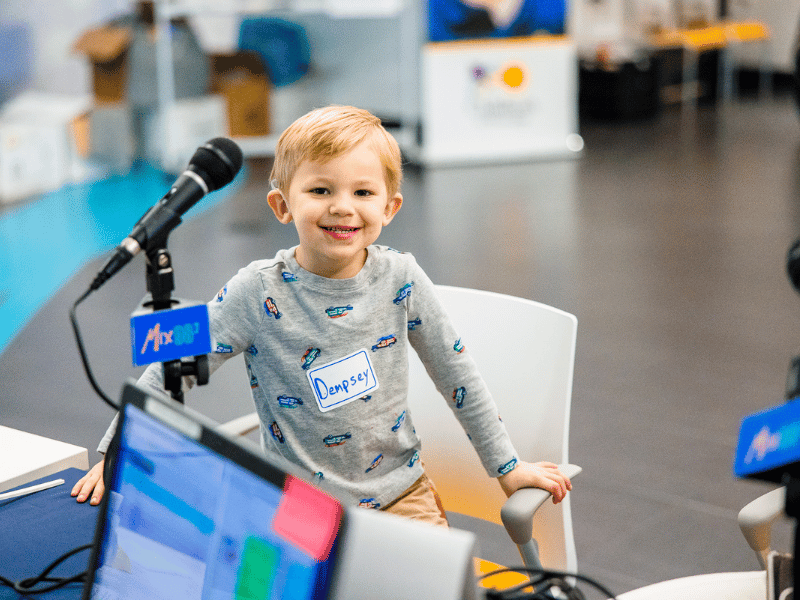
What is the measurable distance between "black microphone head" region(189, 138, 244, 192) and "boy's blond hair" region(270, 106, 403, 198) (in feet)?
0.38

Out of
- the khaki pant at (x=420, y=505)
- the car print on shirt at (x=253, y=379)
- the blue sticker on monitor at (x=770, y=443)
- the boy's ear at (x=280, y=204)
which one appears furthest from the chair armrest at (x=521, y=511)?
the blue sticker on monitor at (x=770, y=443)

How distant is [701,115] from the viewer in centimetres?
949

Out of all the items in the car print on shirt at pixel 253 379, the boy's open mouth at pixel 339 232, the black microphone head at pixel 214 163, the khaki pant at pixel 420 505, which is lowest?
the khaki pant at pixel 420 505

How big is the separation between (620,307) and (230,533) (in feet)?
11.5

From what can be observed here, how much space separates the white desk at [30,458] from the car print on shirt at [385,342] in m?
0.43

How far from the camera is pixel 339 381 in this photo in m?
1.34

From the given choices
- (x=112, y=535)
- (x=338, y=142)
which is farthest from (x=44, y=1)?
(x=112, y=535)

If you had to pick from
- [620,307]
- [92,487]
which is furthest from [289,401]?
[620,307]

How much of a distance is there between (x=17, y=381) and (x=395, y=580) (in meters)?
3.05

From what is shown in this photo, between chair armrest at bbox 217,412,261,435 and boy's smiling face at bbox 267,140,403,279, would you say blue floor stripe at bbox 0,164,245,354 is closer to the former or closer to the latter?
chair armrest at bbox 217,412,261,435

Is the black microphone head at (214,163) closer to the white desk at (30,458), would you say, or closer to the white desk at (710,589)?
the white desk at (30,458)

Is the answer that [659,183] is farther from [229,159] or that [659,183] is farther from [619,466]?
[229,159]

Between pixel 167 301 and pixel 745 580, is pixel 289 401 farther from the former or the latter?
pixel 745 580

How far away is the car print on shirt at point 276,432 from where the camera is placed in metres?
1.38
